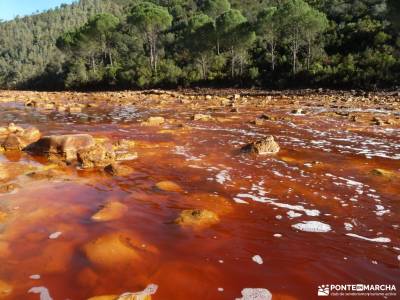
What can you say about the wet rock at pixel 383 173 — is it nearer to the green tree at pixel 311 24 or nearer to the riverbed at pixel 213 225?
the riverbed at pixel 213 225

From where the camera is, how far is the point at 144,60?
66250 millimetres

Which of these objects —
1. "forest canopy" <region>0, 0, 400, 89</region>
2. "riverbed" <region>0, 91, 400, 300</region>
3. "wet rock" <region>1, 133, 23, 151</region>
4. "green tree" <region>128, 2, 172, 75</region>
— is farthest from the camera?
"green tree" <region>128, 2, 172, 75</region>

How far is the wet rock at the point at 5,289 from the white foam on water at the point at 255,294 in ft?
7.44

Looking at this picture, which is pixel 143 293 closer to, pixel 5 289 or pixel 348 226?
pixel 5 289

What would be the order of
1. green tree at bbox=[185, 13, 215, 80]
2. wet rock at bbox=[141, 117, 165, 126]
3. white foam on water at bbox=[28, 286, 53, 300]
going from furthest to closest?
green tree at bbox=[185, 13, 215, 80] → wet rock at bbox=[141, 117, 165, 126] → white foam on water at bbox=[28, 286, 53, 300]

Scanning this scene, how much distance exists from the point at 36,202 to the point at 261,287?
390 cm

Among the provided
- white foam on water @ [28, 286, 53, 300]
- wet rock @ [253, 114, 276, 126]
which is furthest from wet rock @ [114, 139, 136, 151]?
white foam on water @ [28, 286, 53, 300]

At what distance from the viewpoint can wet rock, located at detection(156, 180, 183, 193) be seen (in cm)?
701

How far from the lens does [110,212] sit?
19.3 feet

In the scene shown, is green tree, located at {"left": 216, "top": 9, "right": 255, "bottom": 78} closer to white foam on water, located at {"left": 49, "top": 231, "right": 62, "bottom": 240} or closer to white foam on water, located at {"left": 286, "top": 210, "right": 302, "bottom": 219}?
white foam on water, located at {"left": 286, "top": 210, "right": 302, "bottom": 219}

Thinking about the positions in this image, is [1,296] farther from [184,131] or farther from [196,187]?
[184,131]

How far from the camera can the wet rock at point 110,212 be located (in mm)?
5676

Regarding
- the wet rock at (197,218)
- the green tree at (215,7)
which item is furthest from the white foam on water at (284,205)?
the green tree at (215,7)

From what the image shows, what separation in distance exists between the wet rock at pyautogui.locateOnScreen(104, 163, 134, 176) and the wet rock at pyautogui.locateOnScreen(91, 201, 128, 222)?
67.1 inches
